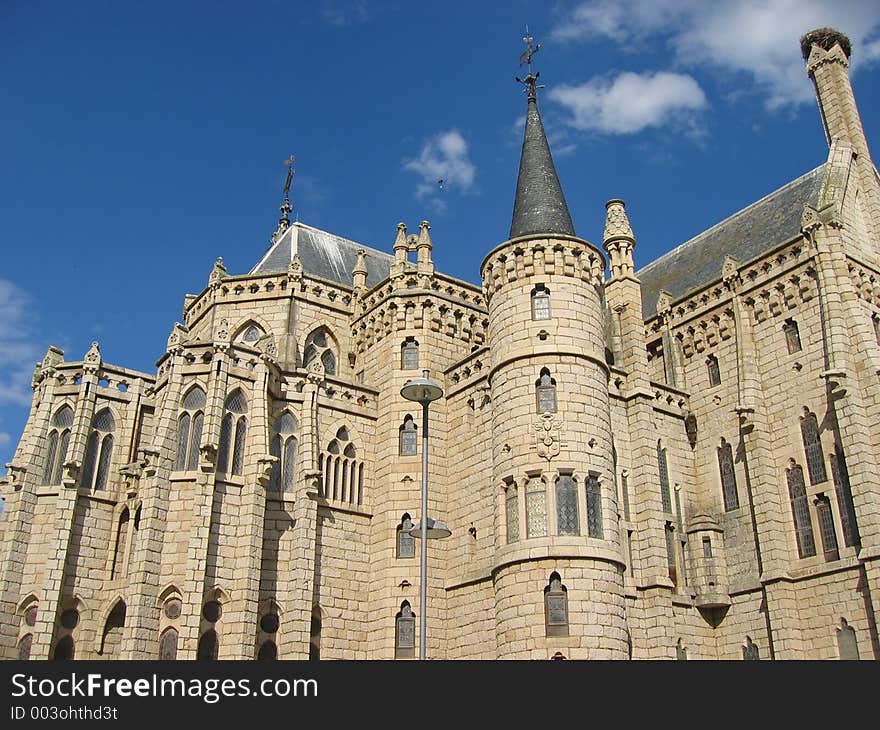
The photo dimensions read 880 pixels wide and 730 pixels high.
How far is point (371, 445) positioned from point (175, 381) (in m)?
7.43

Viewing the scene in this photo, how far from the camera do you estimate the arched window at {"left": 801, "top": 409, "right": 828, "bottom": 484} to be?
88.4ft

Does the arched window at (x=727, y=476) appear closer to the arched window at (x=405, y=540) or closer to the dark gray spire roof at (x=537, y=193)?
the dark gray spire roof at (x=537, y=193)

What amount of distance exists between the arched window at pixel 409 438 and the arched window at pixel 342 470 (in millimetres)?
1605

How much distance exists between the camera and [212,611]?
24781mm

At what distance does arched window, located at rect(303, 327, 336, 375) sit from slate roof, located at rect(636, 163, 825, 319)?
42.4 ft

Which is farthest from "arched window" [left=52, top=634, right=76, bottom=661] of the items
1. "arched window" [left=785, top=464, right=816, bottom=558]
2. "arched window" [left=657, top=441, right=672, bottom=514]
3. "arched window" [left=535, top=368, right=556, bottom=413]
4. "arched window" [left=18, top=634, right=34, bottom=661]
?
"arched window" [left=785, top=464, right=816, bottom=558]

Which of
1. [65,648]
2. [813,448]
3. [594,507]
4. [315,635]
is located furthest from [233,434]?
[813,448]

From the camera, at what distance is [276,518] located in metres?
27.8

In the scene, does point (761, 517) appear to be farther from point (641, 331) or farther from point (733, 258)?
point (733, 258)

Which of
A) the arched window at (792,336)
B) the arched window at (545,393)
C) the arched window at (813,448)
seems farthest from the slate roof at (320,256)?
the arched window at (813,448)

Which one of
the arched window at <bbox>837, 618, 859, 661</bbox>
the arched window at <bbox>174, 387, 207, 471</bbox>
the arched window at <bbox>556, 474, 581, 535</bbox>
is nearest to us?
the arched window at <bbox>556, 474, 581, 535</bbox>

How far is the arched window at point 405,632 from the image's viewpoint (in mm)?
27641

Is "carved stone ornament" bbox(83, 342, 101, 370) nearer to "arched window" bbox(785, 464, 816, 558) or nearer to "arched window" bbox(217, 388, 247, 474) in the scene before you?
"arched window" bbox(217, 388, 247, 474)
